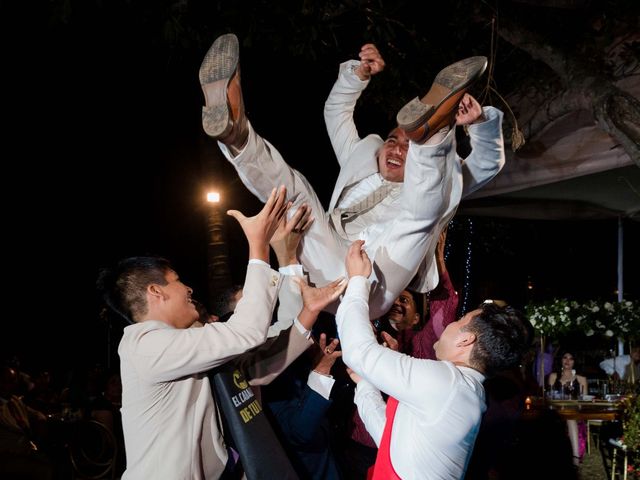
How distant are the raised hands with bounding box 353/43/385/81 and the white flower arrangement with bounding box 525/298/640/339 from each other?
411 cm

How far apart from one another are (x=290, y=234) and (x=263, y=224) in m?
0.22

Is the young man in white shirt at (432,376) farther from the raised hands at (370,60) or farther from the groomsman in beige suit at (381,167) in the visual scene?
the raised hands at (370,60)

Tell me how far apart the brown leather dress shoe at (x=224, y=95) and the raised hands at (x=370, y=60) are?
2.44 feet

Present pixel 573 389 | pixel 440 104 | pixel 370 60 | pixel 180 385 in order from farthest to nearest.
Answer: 1. pixel 573 389
2. pixel 370 60
3. pixel 180 385
4. pixel 440 104

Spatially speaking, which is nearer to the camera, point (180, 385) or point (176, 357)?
point (176, 357)

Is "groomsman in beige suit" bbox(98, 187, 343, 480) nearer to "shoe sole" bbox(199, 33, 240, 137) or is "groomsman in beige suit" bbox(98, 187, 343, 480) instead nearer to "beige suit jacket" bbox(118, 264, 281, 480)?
"beige suit jacket" bbox(118, 264, 281, 480)

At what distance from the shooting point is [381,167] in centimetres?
303

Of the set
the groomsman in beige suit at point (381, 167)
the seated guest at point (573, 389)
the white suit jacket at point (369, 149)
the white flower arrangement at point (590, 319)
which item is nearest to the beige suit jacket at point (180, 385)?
the groomsman in beige suit at point (381, 167)

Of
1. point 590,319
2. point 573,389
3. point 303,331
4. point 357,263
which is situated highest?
point 357,263

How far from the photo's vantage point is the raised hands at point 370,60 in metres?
2.97

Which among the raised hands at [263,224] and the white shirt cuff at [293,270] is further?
the white shirt cuff at [293,270]

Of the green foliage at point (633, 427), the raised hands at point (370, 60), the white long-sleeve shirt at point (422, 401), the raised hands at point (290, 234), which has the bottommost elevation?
the green foliage at point (633, 427)

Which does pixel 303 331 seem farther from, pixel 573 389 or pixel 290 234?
pixel 573 389

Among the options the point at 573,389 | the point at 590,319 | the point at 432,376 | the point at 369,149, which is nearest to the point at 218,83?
the point at 369,149
